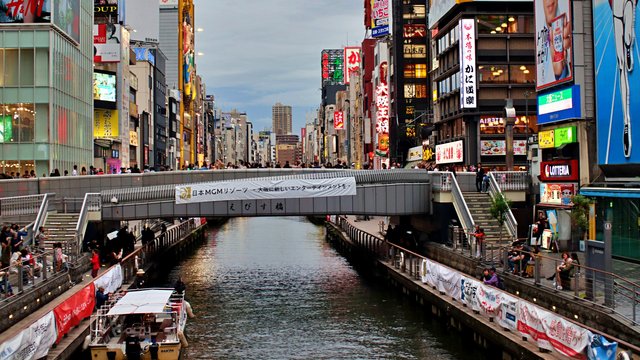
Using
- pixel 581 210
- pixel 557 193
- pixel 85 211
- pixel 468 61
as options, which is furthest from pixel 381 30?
pixel 581 210

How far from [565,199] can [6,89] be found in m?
47.0

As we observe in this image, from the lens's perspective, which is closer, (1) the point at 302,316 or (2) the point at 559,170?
(1) the point at 302,316

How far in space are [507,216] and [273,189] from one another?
14.2 metres

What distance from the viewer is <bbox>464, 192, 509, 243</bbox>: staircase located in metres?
38.2

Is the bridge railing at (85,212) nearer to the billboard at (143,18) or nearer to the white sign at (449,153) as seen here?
the white sign at (449,153)

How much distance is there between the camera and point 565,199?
1614 inches

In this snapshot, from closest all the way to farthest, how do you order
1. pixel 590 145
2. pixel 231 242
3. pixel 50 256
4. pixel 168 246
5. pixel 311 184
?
pixel 50 256 < pixel 590 145 < pixel 311 184 < pixel 168 246 < pixel 231 242

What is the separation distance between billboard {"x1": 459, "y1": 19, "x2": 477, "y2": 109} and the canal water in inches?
974

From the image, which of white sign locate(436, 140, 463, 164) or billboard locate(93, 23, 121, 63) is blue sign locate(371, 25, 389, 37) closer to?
white sign locate(436, 140, 463, 164)

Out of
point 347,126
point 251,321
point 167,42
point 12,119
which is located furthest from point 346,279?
point 347,126

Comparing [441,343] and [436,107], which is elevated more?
[436,107]

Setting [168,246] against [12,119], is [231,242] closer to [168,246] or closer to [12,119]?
[168,246]

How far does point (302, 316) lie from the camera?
3547 centimetres

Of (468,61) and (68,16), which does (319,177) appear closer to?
(468,61)
